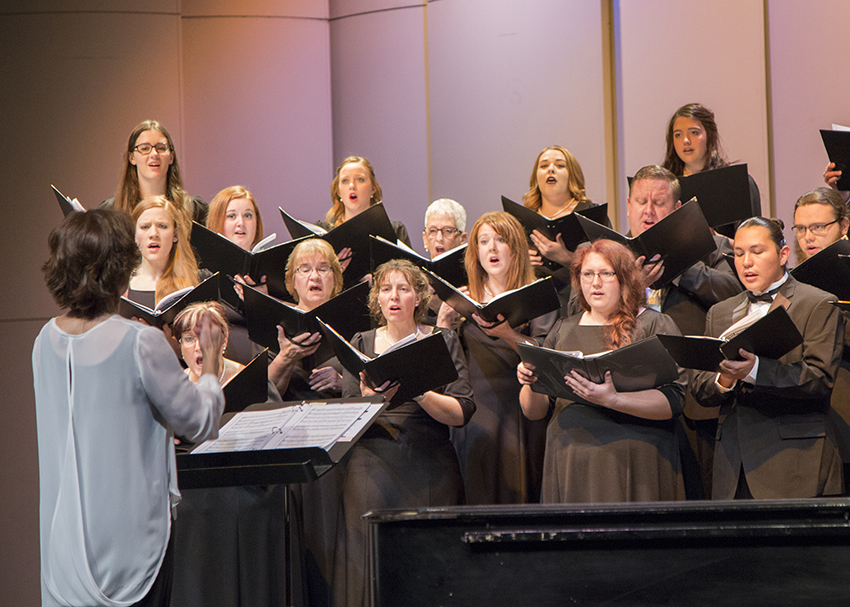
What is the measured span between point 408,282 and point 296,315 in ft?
1.58

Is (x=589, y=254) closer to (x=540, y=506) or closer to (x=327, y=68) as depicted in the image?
(x=540, y=506)

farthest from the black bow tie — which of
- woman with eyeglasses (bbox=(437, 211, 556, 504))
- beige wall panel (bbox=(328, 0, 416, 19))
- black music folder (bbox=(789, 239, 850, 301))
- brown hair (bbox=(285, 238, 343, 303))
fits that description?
beige wall panel (bbox=(328, 0, 416, 19))

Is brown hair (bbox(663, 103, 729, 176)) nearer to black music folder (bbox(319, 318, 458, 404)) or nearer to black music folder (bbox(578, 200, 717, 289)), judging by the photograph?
black music folder (bbox(578, 200, 717, 289))

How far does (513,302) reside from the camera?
10.8 ft

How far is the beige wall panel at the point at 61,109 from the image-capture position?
5.39 meters

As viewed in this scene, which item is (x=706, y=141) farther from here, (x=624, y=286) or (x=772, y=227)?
(x=624, y=286)

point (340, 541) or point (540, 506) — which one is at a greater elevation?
point (540, 506)

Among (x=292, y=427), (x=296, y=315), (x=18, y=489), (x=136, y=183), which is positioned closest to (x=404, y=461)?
(x=296, y=315)

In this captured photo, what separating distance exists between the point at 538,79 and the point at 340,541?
3.21m

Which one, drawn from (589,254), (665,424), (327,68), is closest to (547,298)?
(589,254)

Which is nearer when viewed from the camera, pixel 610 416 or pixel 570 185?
pixel 610 416

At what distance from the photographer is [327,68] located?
608 cm

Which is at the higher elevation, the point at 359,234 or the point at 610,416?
the point at 359,234

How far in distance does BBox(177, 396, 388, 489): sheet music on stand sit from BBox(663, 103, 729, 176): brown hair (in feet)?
7.77
